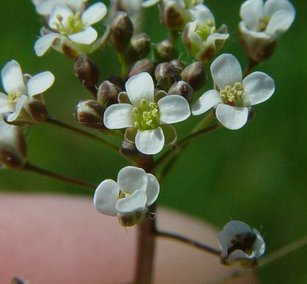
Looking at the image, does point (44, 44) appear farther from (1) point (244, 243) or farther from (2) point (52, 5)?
(1) point (244, 243)

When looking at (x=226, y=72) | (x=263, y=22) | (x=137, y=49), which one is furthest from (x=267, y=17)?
(x=137, y=49)

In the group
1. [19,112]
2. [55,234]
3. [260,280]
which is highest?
[19,112]

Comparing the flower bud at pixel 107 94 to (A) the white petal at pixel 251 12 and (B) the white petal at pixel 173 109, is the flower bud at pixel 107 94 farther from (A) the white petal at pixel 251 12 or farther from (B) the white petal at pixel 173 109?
(A) the white petal at pixel 251 12

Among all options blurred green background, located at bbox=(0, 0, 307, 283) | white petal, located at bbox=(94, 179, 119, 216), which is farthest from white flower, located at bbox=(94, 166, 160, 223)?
blurred green background, located at bbox=(0, 0, 307, 283)

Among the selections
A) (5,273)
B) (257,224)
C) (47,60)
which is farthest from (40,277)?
(47,60)

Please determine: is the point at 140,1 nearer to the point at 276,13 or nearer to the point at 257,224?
the point at 276,13

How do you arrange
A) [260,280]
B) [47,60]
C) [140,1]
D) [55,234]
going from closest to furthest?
[140,1]
[55,234]
[260,280]
[47,60]
